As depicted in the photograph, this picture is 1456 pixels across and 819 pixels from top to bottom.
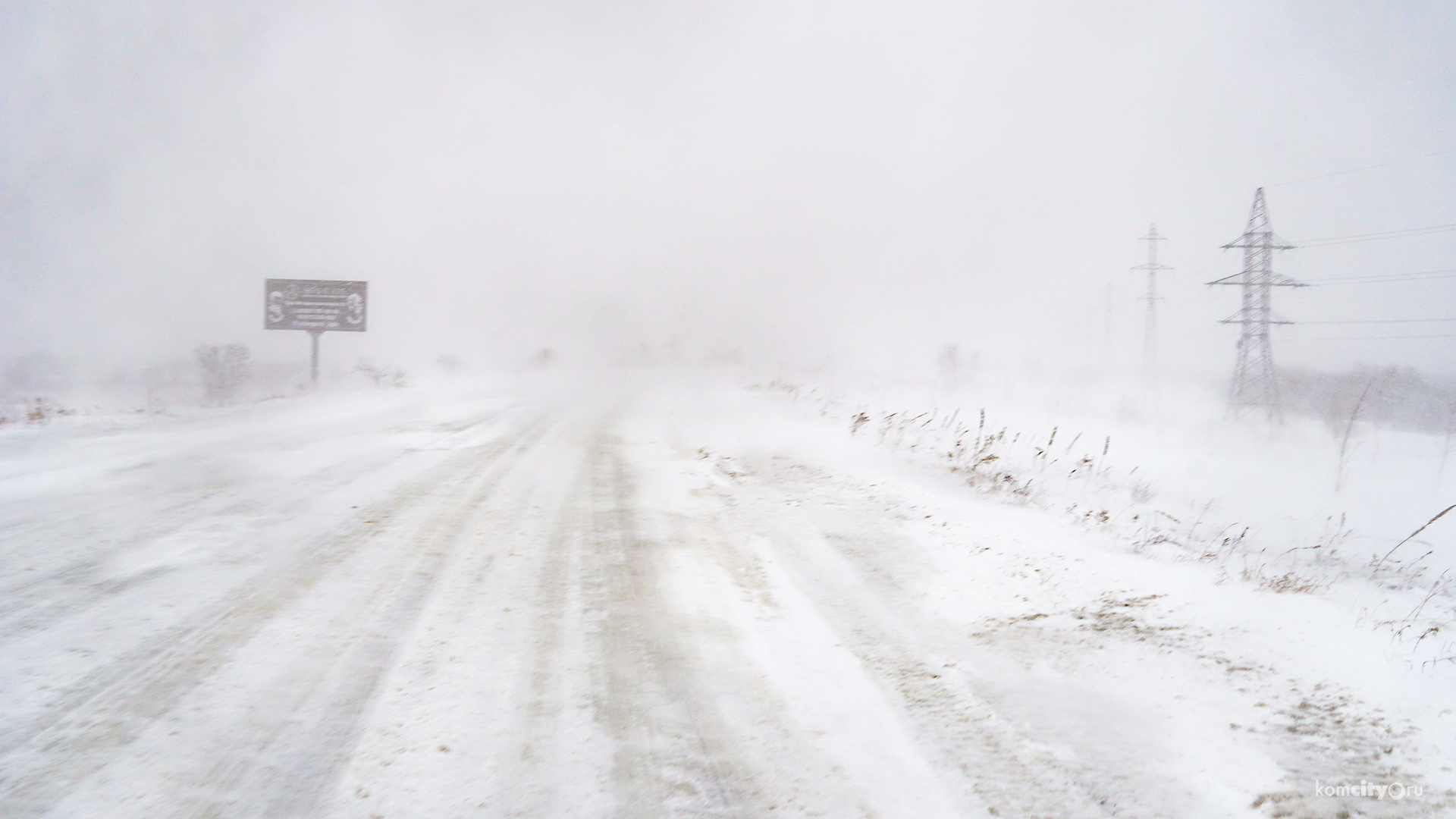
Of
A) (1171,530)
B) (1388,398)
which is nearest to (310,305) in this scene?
(1171,530)

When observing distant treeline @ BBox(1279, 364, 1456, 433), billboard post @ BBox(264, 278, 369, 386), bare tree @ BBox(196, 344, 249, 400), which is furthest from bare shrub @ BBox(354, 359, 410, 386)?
distant treeline @ BBox(1279, 364, 1456, 433)

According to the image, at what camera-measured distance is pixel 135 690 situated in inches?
105

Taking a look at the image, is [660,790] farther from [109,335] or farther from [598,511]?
[109,335]

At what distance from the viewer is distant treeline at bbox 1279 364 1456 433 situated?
22328 mm

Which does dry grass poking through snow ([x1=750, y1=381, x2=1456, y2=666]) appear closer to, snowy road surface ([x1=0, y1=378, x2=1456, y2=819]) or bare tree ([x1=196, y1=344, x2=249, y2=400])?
snowy road surface ([x1=0, y1=378, x2=1456, y2=819])

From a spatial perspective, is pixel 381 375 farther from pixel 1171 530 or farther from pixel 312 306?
pixel 1171 530

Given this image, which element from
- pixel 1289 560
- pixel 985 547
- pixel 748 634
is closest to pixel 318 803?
pixel 748 634

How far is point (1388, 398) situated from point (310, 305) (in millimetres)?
41912

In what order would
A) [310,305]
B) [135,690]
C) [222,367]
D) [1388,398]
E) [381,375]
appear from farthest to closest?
[222,367]
[381,375]
[310,305]
[1388,398]
[135,690]

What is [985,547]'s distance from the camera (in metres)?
5.05

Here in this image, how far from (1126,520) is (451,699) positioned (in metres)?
7.39

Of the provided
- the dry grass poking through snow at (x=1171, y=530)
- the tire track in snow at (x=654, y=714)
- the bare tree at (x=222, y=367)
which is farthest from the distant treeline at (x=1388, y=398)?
the bare tree at (x=222, y=367)

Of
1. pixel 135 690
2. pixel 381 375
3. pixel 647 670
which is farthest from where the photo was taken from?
pixel 381 375

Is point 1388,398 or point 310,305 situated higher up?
point 310,305
